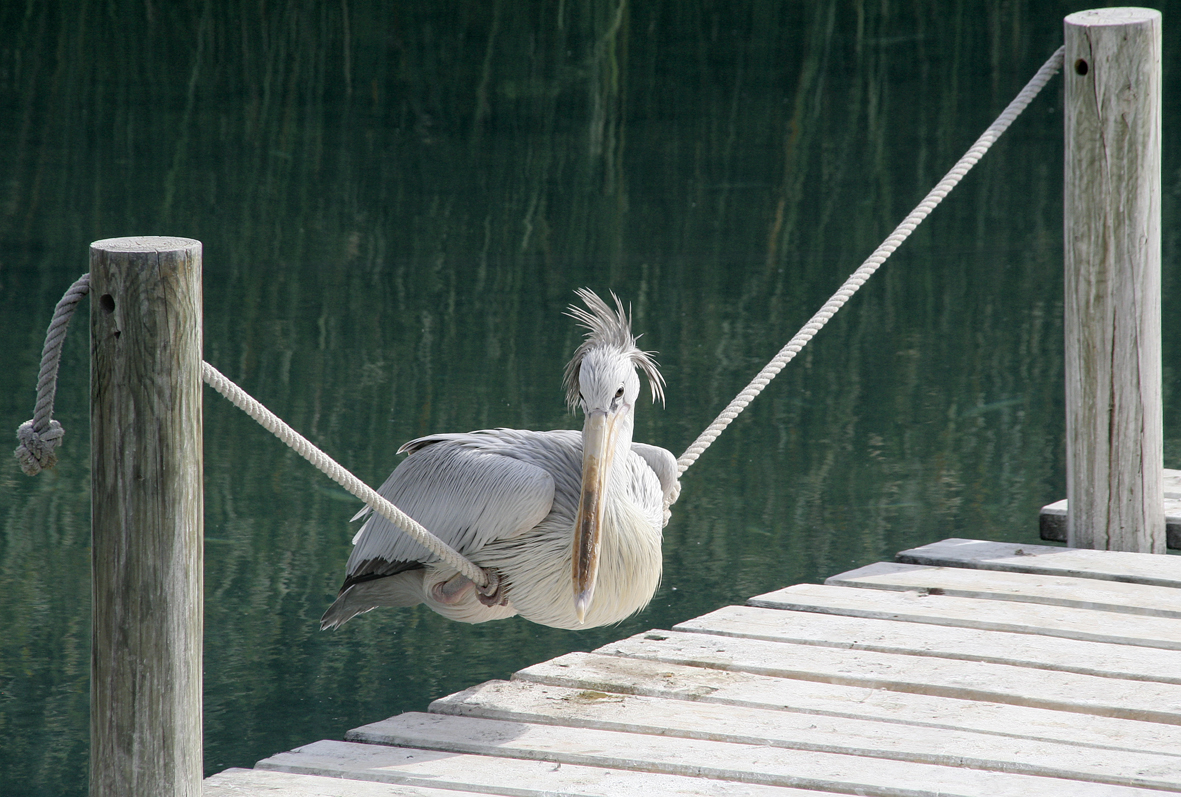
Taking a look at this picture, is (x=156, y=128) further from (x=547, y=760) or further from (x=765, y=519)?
(x=547, y=760)

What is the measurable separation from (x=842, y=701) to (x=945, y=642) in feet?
1.17

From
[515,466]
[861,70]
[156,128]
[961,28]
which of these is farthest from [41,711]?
[961,28]

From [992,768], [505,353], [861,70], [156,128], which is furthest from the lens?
[861,70]

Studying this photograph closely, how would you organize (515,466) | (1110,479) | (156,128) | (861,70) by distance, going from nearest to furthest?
1. (515,466)
2. (1110,479)
3. (156,128)
4. (861,70)

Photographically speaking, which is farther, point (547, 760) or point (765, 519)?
point (765, 519)

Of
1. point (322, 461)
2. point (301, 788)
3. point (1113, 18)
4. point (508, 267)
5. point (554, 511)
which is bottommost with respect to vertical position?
point (301, 788)

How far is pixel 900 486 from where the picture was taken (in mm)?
5086

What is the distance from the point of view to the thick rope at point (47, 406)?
223 cm

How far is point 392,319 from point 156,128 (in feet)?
12.6

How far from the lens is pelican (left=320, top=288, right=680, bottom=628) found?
8.75ft

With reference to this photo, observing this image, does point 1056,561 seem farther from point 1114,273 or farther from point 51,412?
point 51,412

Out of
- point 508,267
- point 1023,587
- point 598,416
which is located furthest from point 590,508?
point 508,267

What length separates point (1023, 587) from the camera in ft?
11.0

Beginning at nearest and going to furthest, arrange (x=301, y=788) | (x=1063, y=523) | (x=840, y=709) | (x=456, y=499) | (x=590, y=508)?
(x=301, y=788), (x=590, y=508), (x=840, y=709), (x=456, y=499), (x=1063, y=523)
